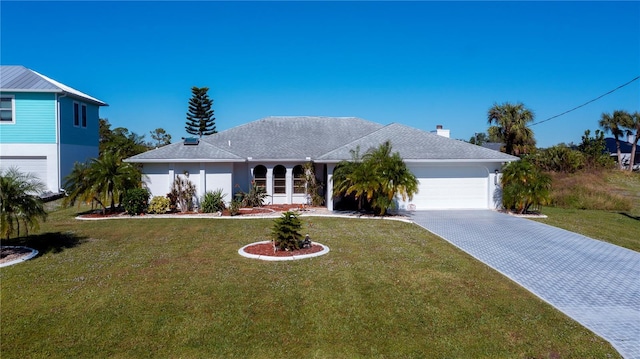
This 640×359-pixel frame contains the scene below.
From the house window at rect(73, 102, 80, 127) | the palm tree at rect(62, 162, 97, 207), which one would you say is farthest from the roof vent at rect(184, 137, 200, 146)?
the house window at rect(73, 102, 80, 127)

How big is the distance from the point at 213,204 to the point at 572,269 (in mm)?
13985

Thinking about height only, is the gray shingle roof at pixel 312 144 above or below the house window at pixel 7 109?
below

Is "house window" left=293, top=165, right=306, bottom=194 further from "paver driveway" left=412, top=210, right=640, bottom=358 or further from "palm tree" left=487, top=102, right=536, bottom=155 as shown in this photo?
"palm tree" left=487, top=102, right=536, bottom=155

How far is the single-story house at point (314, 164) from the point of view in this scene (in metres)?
18.2

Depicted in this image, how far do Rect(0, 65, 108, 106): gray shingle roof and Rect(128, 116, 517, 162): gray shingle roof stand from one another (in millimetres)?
8918

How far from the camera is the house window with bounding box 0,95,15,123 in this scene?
72.2 feet

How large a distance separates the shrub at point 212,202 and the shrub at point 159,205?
1.63 m

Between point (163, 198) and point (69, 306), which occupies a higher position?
point (163, 198)

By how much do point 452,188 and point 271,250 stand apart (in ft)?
38.6

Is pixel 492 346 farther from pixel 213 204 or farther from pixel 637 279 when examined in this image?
pixel 213 204

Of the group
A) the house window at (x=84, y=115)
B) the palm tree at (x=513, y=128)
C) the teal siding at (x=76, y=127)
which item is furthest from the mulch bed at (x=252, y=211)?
the palm tree at (x=513, y=128)

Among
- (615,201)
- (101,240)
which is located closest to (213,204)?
(101,240)

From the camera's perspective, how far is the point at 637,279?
9.02 m

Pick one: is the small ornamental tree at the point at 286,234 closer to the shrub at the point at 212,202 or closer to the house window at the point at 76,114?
the shrub at the point at 212,202
